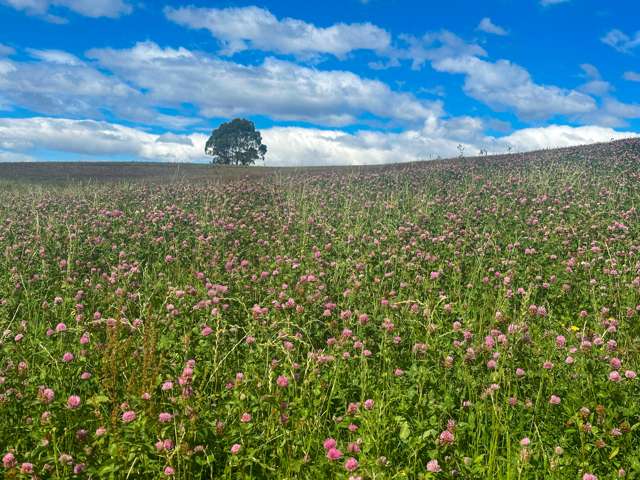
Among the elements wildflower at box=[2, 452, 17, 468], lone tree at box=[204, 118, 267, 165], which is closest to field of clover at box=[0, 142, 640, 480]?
wildflower at box=[2, 452, 17, 468]

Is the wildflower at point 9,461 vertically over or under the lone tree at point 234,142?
under

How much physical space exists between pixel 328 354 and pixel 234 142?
6243 centimetres

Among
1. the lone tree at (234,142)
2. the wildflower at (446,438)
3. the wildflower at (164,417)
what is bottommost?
the wildflower at (446,438)

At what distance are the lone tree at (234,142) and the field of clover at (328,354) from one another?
55899 millimetres

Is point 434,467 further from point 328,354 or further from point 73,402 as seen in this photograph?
point 73,402

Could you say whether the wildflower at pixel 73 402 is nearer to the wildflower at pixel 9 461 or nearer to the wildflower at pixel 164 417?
the wildflower at pixel 9 461

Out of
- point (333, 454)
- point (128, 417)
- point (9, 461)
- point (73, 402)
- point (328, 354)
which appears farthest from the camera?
point (328, 354)

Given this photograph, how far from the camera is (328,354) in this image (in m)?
4.69

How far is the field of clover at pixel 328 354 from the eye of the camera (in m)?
3.26

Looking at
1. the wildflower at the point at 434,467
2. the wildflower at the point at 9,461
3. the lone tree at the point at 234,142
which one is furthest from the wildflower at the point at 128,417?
the lone tree at the point at 234,142

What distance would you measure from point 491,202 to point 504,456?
9.43 m

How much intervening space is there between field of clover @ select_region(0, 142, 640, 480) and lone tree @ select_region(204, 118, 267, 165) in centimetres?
5590

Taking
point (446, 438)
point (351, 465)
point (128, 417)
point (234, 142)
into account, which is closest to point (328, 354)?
point (446, 438)

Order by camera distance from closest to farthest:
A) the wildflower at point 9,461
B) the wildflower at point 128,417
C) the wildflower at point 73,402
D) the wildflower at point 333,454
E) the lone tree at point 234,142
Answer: the wildflower at point 9,461, the wildflower at point 333,454, the wildflower at point 128,417, the wildflower at point 73,402, the lone tree at point 234,142
